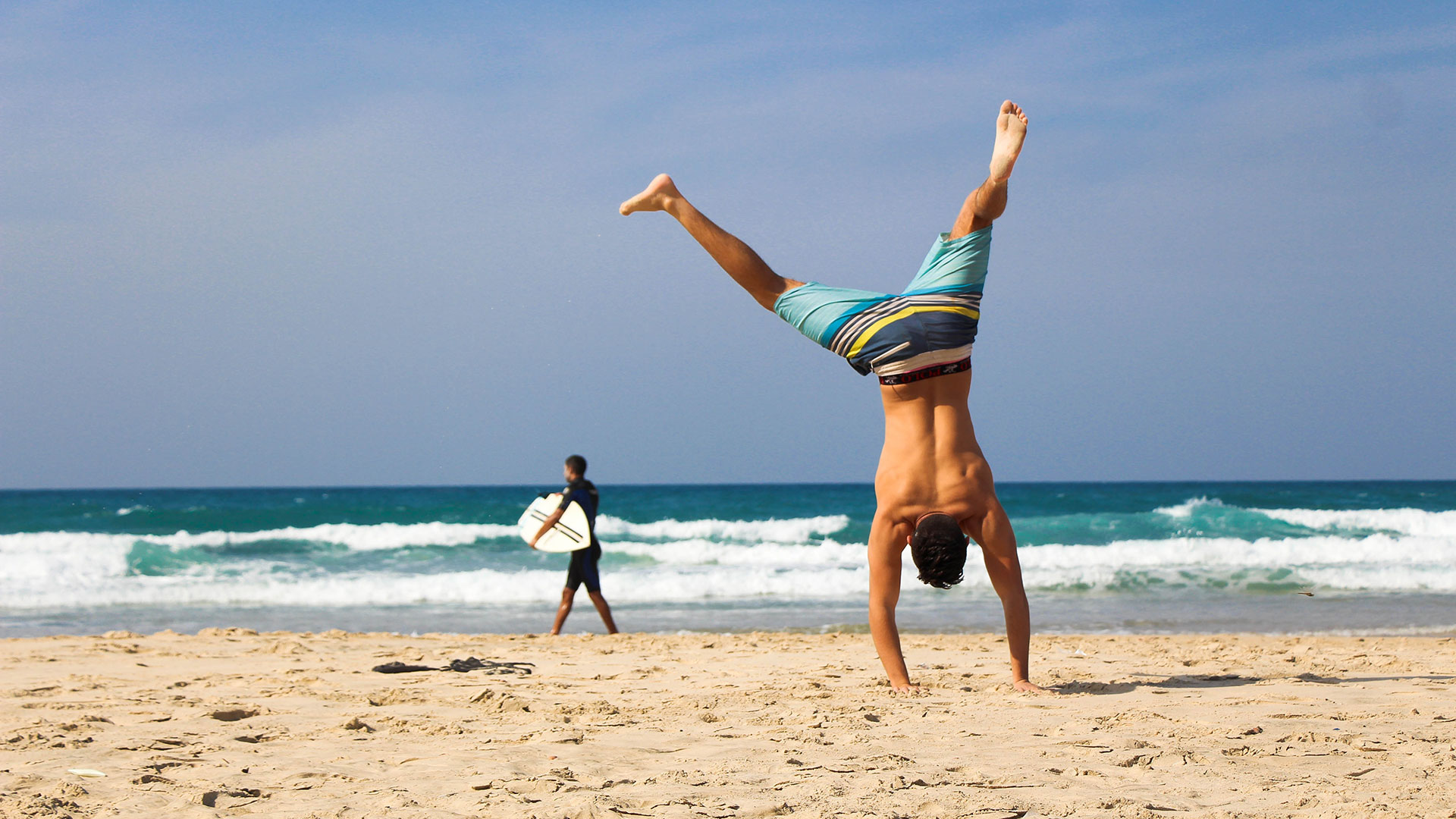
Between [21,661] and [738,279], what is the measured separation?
5685 millimetres

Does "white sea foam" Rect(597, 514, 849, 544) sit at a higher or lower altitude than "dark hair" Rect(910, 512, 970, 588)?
lower

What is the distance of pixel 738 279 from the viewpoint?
499cm

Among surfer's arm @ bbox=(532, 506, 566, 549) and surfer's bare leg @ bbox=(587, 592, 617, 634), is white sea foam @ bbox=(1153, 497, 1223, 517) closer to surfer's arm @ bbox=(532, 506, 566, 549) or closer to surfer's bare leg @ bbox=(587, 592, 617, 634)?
surfer's bare leg @ bbox=(587, 592, 617, 634)

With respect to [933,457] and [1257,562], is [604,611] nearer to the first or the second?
[933,457]

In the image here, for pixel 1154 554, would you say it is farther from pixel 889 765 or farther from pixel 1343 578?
pixel 889 765

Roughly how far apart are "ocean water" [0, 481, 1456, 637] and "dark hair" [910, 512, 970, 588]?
16.2 ft

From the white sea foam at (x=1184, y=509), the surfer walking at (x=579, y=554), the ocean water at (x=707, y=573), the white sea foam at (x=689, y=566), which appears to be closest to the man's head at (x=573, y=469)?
the surfer walking at (x=579, y=554)

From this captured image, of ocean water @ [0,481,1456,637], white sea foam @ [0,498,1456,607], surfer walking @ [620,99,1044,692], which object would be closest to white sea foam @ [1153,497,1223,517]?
ocean water @ [0,481,1456,637]

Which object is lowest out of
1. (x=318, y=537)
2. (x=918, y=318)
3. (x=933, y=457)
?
(x=318, y=537)

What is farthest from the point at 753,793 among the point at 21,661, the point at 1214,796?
the point at 21,661

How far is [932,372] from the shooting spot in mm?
4781

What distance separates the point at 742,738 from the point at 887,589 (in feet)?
3.63

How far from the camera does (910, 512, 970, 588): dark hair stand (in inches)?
177

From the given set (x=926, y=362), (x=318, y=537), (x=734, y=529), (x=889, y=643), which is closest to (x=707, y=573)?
(x=889, y=643)
